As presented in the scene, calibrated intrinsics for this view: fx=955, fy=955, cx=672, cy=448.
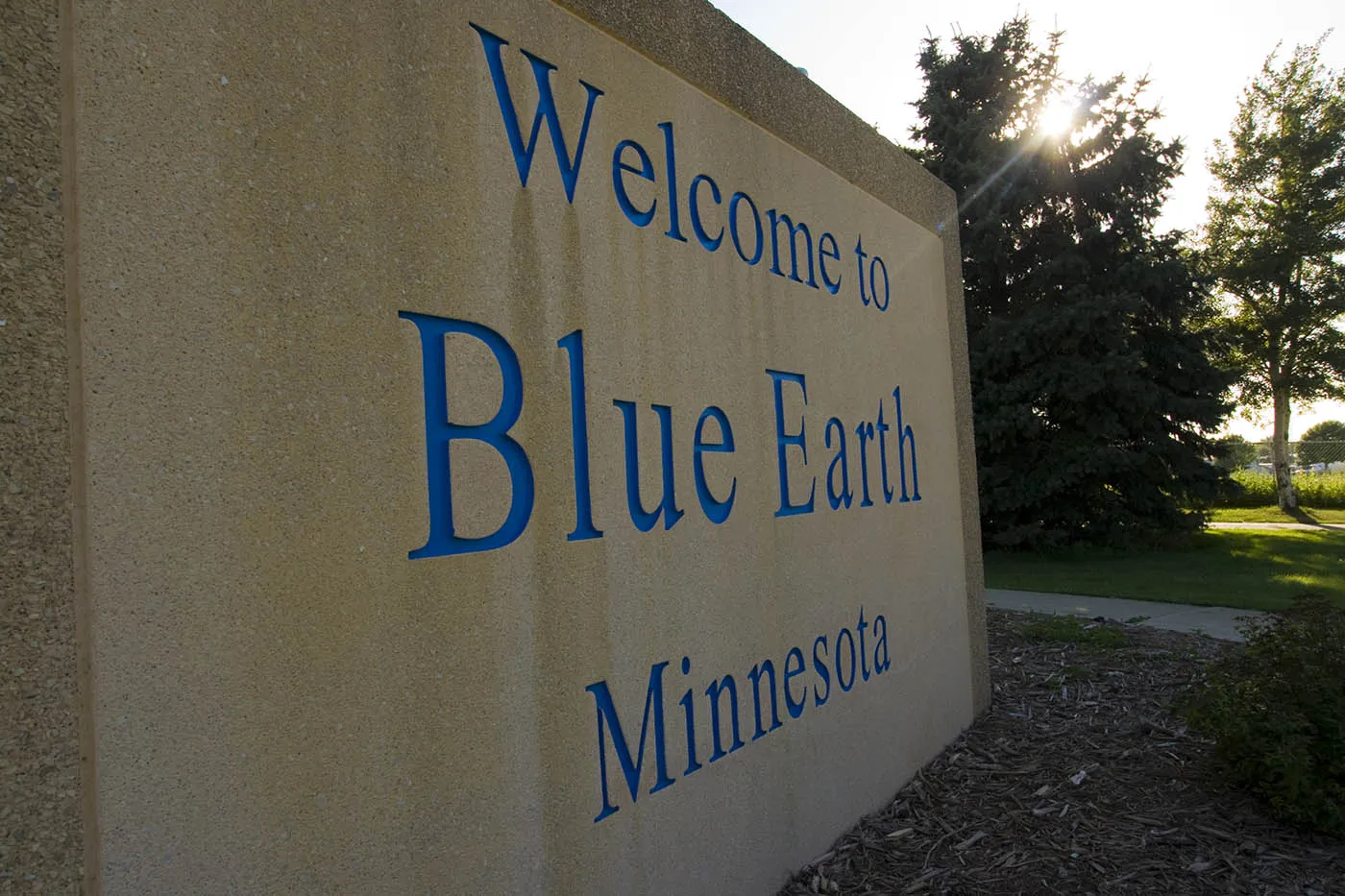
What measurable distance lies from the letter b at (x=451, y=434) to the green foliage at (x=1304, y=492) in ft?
73.4

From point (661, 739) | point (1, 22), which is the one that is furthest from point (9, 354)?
point (661, 739)

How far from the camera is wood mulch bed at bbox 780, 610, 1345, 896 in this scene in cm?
317

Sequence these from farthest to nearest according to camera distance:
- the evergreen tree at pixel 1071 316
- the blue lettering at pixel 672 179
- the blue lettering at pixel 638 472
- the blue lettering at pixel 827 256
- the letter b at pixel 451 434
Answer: the evergreen tree at pixel 1071 316 < the blue lettering at pixel 827 256 < the blue lettering at pixel 672 179 < the blue lettering at pixel 638 472 < the letter b at pixel 451 434

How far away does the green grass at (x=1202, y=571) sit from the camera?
853cm

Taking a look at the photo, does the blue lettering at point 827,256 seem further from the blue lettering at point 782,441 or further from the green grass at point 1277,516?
the green grass at point 1277,516

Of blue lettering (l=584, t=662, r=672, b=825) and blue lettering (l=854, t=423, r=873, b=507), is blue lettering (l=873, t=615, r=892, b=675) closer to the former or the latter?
blue lettering (l=854, t=423, r=873, b=507)

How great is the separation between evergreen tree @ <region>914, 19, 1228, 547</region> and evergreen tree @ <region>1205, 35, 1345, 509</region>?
6.78 metres

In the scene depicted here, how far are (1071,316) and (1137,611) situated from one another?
5388 mm

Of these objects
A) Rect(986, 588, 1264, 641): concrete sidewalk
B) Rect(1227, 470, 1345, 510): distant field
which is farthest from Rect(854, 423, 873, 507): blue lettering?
Rect(1227, 470, 1345, 510): distant field

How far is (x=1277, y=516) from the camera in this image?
20141 millimetres

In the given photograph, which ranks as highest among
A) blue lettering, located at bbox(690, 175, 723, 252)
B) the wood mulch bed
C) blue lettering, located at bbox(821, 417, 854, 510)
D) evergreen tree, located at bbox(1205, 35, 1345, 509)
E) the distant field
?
evergreen tree, located at bbox(1205, 35, 1345, 509)

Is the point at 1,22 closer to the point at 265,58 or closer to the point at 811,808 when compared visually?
the point at 265,58

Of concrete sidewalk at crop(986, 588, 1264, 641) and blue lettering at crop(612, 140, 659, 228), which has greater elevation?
blue lettering at crop(612, 140, 659, 228)

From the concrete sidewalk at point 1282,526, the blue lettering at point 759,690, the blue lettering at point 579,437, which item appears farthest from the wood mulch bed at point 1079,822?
the concrete sidewalk at point 1282,526
